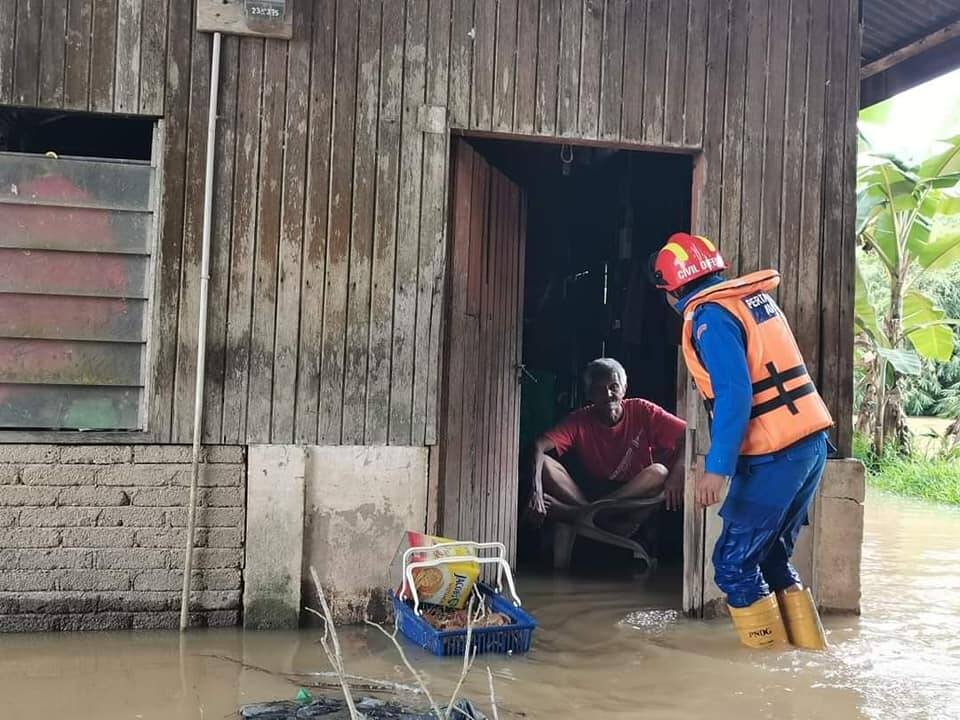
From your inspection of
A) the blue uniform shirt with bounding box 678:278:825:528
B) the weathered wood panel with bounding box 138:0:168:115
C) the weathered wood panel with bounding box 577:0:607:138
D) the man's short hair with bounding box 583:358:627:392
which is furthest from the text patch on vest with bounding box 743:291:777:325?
the weathered wood panel with bounding box 138:0:168:115

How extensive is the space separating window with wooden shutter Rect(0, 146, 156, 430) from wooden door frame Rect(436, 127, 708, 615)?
60.0 inches

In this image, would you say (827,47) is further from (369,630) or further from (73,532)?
(73,532)

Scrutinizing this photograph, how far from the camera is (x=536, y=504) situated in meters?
6.21

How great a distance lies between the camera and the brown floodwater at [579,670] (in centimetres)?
358

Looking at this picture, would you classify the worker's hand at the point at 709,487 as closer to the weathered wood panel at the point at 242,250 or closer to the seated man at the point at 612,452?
the seated man at the point at 612,452

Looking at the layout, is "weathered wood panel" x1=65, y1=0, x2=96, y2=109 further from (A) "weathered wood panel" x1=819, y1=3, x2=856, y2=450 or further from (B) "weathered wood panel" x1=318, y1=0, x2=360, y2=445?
(A) "weathered wood panel" x1=819, y1=3, x2=856, y2=450

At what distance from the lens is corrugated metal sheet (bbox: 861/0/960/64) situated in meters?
5.66

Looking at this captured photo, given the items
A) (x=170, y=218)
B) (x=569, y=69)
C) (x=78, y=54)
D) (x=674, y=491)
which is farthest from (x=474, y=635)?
(x=78, y=54)

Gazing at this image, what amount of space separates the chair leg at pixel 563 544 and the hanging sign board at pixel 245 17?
3.77 metres

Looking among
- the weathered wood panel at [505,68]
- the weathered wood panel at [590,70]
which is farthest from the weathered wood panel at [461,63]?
the weathered wood panel at [590,70]

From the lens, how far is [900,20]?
589 cm

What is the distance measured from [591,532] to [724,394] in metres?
2.56

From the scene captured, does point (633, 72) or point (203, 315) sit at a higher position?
point (633, 72)

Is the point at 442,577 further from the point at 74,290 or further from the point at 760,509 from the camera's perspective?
the point at 74,290
